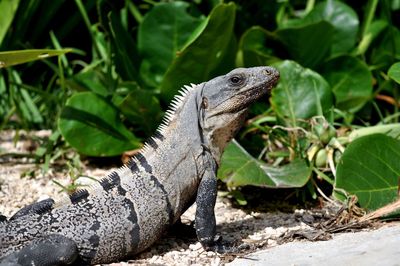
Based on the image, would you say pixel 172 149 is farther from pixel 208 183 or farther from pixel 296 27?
pixel 296 27

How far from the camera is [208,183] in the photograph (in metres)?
4.76

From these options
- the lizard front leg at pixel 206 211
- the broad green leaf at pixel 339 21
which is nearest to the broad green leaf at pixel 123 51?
the broad green leaf at pixel 339 21

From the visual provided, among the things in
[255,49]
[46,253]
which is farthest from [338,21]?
[46,253]

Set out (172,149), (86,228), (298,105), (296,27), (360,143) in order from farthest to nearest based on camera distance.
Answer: (296,27), (298,105), (360,143), (172,149), (86,228)

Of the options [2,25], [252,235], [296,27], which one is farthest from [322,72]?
[2,25]

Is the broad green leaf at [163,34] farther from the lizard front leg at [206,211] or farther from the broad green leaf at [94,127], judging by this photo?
the lizard front leg at [206,211]

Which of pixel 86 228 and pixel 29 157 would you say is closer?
pixel 86 228

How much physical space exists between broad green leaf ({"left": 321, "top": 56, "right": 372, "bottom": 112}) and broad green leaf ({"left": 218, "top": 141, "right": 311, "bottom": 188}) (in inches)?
54.3

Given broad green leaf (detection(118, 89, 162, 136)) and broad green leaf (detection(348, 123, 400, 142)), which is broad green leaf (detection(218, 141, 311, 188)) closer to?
broad green leaf (detection(348, 123, 400, 142))

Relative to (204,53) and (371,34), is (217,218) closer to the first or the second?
(204,53)

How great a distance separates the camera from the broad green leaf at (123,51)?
6.64 meters

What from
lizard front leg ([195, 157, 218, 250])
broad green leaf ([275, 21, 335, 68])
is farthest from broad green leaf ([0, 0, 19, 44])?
lizard front leg ([195, 157, 218, 250])

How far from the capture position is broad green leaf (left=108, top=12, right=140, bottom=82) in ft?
21.8

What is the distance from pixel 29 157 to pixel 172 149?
233cm
